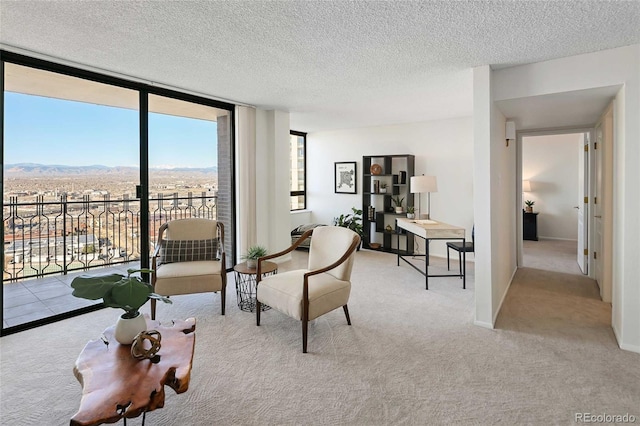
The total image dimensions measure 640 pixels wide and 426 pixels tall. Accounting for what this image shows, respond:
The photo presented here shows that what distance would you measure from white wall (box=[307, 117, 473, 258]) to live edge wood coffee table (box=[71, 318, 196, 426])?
16.2ft

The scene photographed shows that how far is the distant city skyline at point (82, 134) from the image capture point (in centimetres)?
352

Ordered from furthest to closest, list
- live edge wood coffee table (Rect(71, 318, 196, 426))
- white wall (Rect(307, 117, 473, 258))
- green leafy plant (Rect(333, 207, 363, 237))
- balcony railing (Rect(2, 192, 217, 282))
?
green leafy plant (Rect(333, 207, 363, 237))
white wall (Rect(307, 117, 473, 258))
balcony railing (Rect(2, 192, 217, 282))
live edge wood coffee table (Rect(71, 318, 196, 426))

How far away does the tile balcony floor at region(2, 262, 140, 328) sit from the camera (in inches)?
130

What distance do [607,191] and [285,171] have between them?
13.0 ft

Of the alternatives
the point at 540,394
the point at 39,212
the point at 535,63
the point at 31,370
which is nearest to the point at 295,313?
the point at 540,394

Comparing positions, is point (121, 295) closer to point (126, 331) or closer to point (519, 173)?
point (126, 331)

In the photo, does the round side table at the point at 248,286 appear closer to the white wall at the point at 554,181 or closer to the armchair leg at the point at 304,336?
the armchair leg at the point at 304,336

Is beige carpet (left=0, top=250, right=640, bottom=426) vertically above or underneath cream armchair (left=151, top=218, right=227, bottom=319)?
underneath

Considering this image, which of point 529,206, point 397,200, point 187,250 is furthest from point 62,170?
point 529,206

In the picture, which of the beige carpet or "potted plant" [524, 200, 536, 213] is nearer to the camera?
the beige carpet

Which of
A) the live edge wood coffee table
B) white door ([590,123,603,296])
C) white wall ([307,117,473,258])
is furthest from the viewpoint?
white wall ([307,117,473,258])

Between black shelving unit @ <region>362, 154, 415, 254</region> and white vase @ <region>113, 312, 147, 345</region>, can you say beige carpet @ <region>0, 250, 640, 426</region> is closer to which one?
→ white vase @ <region>113, 312, 147, 345</region>

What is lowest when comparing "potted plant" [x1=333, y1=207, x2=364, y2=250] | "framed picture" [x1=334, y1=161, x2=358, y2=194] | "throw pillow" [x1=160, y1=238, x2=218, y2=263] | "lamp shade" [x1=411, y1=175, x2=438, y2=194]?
"throw pillow" [x1=160, y1=238, x2=218, y2=263]

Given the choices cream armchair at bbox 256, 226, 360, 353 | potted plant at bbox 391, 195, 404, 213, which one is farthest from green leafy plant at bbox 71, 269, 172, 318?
potted plant at bbox 391, 195, 404, 213
